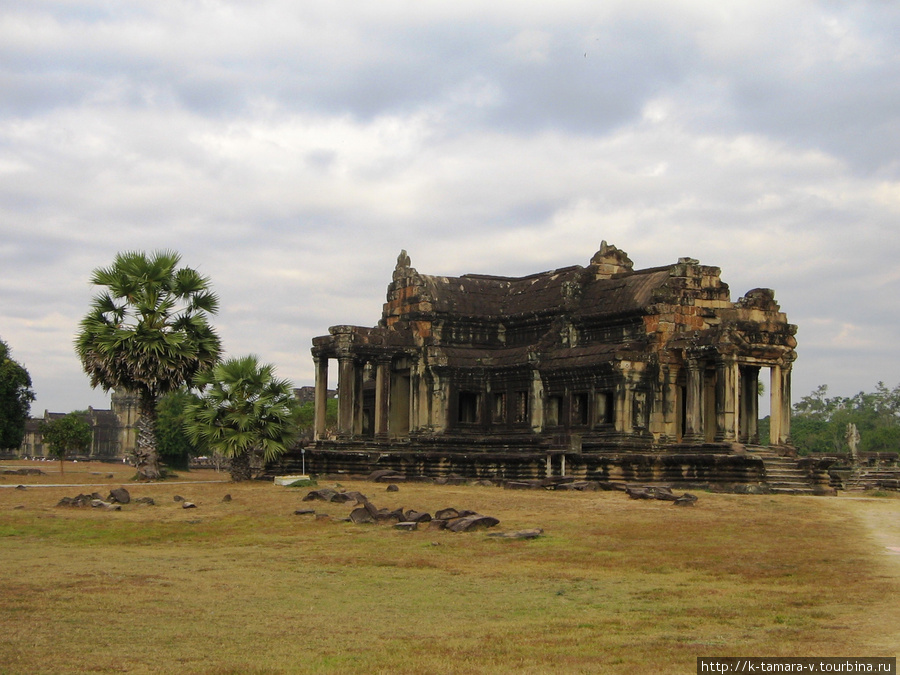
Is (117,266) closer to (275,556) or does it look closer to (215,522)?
(215,522)

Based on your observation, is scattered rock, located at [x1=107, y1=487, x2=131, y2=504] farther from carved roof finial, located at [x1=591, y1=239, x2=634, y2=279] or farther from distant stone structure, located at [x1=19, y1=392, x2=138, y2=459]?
distant stone structure, located at [x1=19, y1=392, x2=138, y2=459]

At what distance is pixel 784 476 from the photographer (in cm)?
3284

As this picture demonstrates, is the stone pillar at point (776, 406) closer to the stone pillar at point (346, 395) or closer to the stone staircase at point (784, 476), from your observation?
the stone staircase at point (784, 476)

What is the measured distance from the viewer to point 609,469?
34.7m

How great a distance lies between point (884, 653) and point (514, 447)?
28145 mm

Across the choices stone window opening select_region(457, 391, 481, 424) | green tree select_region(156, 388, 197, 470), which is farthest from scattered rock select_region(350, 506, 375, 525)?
green tree select_region(156, 388, 197, 470)

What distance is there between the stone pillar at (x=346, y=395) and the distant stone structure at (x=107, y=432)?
272 ft

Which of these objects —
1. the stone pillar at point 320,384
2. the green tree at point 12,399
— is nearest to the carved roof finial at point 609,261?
the stone pillar at point 320,384

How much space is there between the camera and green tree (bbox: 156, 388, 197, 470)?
67.9 m

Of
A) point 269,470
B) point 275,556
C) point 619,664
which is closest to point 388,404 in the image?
point 269,470

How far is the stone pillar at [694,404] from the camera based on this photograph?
34.5m

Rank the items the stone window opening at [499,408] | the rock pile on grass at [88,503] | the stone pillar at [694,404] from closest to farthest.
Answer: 1. the rock pile on grass at [88,503]
2. the stone pillar at [694,404]
3. the stone window opening at [499,408]

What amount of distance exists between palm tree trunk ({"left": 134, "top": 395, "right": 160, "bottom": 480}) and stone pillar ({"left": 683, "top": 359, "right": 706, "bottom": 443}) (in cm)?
1739

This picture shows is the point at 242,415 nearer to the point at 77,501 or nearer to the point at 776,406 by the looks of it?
the point at 77,501
